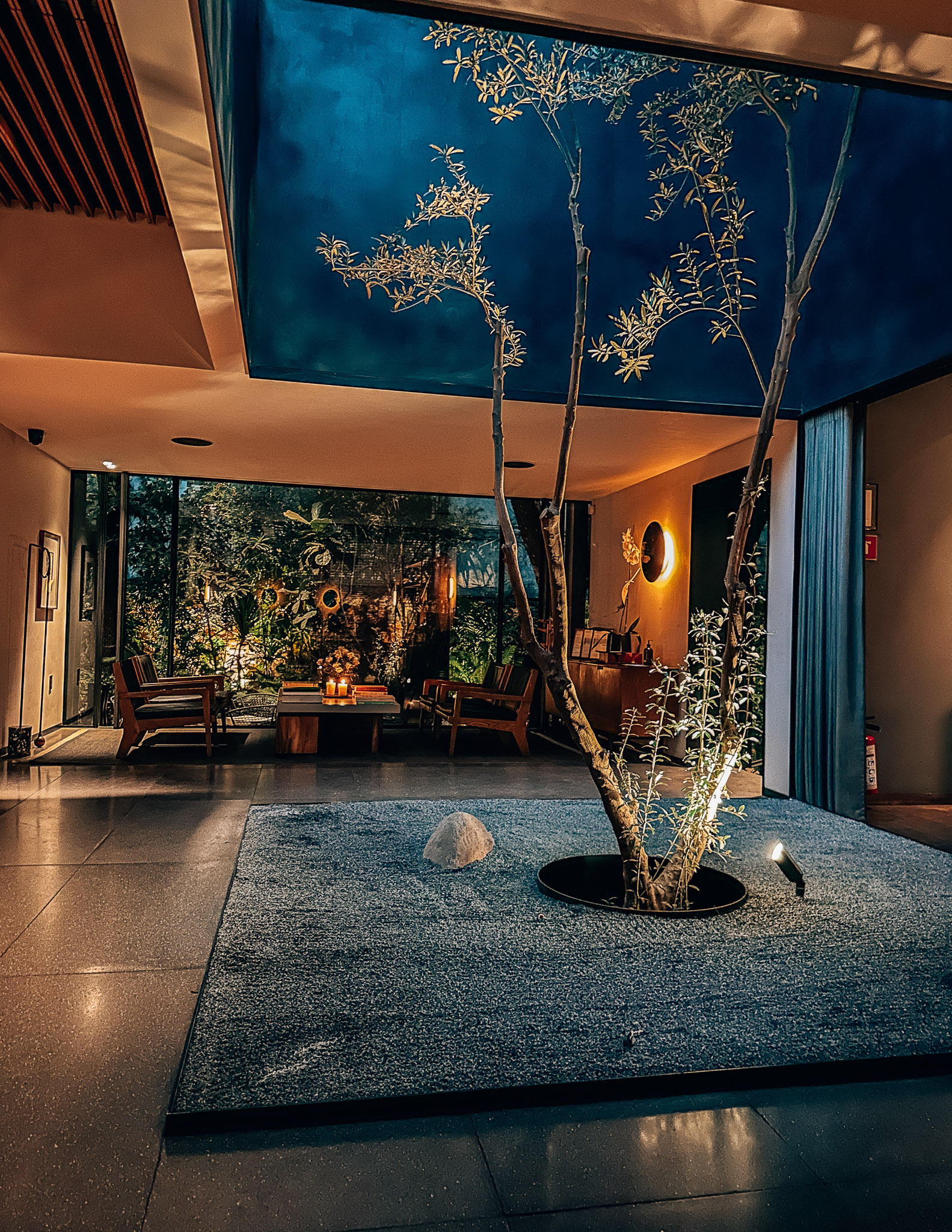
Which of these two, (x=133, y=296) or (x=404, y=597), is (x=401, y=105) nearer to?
(x=133, y=296)

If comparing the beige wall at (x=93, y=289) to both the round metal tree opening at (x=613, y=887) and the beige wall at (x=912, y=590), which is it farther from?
the beige wall at (x=912, y=590)

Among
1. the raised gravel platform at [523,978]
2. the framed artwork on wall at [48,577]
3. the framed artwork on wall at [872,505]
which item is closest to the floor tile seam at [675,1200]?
the raised gravel platform at [523,978]

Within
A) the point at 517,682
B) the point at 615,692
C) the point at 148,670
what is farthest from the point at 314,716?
the point at 615,692

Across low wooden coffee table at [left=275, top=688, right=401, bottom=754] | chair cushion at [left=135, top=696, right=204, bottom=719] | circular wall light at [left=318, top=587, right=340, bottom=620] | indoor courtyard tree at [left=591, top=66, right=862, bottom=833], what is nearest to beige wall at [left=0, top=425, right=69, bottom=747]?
chair cushion at [left=135, top=696, right=204, bottom=719]

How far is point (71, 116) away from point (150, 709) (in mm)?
4858

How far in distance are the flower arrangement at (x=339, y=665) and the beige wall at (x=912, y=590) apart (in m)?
4.66

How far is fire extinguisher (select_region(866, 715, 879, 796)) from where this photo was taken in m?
6.08

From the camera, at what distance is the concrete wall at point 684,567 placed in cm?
629

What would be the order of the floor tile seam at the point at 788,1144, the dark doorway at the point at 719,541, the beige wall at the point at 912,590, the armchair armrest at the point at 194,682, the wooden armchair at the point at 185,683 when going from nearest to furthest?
1. the floor tile seam at the point at 788,1144
2. the beige wall at the point at 912,590
3. the dark doorway at the point at 719,541
4. the wooden armchair at the point at 185,683
5. the armchair armrest at the point at 194,682

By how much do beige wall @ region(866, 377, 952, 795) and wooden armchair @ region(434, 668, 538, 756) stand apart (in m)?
2.98

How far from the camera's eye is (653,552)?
344 inches

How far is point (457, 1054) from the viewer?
7.78 ft

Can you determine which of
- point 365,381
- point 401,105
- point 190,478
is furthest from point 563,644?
point 190,478

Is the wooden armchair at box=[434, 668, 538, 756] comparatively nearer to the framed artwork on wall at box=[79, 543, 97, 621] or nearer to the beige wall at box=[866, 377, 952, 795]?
the beige wall at box=[866, 377, 952, 795]
